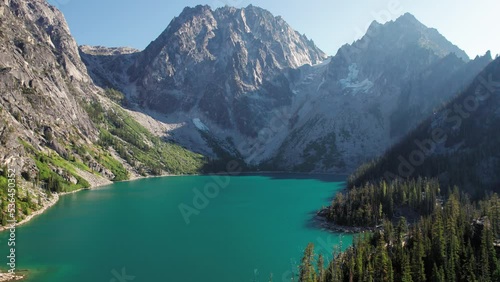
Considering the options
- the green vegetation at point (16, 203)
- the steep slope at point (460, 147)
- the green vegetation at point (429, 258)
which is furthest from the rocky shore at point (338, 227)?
the green vegetation at point (16, 203)

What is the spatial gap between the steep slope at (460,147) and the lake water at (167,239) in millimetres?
45614

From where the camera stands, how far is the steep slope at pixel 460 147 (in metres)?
141

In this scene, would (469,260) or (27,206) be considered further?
(27,206)

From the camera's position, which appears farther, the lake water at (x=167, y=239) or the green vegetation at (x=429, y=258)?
the lake water at (x=167, y=239)

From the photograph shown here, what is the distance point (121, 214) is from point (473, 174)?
12387 cm

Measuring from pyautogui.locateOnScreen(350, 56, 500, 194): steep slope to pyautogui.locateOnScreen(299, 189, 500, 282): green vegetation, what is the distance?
240ft

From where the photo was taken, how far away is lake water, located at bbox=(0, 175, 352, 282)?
225ft

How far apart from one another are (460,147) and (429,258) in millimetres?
116402

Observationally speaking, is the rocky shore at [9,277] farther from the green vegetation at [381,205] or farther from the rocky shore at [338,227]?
the green vegetation at [381,205]

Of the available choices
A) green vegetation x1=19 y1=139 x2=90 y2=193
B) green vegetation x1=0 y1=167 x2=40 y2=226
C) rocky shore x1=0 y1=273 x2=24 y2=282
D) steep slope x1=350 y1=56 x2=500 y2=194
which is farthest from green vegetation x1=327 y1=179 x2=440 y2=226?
green vegetation x1=19 y1=139 x2=90 y2=193

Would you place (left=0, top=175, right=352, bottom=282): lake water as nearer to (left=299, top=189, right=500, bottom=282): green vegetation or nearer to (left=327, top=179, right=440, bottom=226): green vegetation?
(left=299, top=189, right=500, bottom=282): green vegetation

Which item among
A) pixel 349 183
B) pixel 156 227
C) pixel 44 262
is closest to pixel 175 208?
pixel 156 227

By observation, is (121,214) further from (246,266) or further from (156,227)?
(246,266)

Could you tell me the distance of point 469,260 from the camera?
61188 mm
